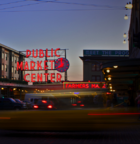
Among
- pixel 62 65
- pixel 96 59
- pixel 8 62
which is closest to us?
pixel 62 65

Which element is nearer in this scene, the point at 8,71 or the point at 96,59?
the point at 8,71

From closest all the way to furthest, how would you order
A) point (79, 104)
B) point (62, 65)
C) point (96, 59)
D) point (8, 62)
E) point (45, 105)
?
point (79, 104)
point (45, 105)
point (62, 65)
point (8, 62)
point (96, 59)

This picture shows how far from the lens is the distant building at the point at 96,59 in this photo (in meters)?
64.9

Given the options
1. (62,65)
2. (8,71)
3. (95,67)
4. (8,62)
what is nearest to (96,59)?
(95,67)

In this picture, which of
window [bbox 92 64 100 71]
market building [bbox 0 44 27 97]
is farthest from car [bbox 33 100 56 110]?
window [bbox 92 64 100 71]

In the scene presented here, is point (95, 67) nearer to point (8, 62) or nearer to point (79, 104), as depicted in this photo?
point (8, 62)

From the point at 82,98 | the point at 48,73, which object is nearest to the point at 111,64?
the point at 82,98

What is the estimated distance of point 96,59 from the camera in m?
67.3

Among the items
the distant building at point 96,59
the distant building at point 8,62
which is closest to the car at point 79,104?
the distant building at point 8,62

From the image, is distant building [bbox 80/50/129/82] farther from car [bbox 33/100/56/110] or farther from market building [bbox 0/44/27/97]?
car [bbox 33/100/56/110]

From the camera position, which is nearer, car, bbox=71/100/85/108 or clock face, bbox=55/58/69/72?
car, bbox=71/100/85/108

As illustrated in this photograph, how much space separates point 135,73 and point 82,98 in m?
13.3

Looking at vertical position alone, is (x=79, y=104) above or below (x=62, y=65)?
below

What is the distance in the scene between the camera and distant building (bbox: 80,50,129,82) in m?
64.9
